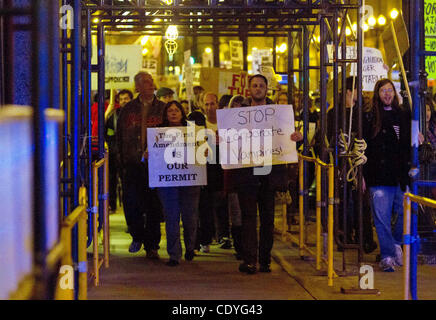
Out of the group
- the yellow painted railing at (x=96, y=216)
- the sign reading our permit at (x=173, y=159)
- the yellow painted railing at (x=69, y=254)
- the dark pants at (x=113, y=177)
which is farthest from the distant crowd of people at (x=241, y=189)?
the dark pants at (x=113, y=177)

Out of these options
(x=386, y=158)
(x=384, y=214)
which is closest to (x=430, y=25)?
(x=386, y=158)

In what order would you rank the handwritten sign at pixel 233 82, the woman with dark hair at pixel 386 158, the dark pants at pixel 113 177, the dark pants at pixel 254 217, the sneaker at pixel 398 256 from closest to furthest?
the dark pants at pixel 254 217 < the woman with dark hair at pixel 386 158 < the sneaker at pixel 398 256 < the dark pants at pixel 113 177 < the handwritten sign at pixel 233 82

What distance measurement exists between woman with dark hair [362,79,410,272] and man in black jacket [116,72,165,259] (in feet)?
9.00

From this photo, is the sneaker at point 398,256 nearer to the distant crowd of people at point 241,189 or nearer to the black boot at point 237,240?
the distant crowd of people at point 241,189

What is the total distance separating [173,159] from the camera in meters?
10.2

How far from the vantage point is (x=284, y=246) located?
457 inches

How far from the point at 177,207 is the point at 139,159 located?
96 cm

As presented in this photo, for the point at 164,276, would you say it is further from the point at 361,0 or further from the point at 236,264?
the point at 361,0

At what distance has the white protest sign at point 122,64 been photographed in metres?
16.0

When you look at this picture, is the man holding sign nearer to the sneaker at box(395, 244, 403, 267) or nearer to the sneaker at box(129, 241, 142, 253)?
the sneaker at box(395, 244, 403, 267)

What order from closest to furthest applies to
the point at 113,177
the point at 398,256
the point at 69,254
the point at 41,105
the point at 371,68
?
the point at 41,105
the point at 69,254
the point at 398,256
the point at 371,68
the point at 113,177

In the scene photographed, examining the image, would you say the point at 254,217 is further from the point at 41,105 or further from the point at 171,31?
the point at 41,105

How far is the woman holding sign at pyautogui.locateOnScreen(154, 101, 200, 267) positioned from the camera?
391 inches

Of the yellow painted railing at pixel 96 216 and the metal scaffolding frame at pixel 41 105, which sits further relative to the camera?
the yellow painted railing at pixel 96 216
